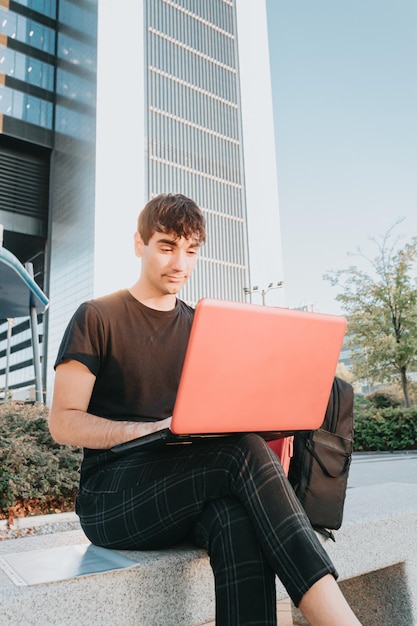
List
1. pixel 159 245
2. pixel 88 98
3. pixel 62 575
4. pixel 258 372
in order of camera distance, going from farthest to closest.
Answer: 1. pixel 88 98
2. pixel 159 245
3. pixel 258 372
4. pixel 62 575

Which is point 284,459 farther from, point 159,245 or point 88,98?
point 88,98

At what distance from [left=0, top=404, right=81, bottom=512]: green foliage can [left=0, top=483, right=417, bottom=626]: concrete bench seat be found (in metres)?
2.56

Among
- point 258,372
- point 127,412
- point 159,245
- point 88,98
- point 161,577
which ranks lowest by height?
point 161,577

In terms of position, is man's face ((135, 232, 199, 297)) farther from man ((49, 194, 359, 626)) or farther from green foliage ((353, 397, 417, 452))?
green foliage ((353, 397, 417, 452))

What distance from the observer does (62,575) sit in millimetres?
1176

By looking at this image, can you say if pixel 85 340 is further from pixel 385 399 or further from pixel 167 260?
pixel 385 399

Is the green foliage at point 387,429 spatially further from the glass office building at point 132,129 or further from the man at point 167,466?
the glass office building at point 132,129

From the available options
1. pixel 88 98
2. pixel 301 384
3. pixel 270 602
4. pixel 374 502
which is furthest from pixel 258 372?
pixel 88 98

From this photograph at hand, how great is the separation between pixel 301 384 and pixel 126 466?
57 cm

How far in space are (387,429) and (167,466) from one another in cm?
1286

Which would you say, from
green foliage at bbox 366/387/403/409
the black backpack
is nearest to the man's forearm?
the black backpack

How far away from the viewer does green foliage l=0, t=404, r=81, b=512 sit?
406cm

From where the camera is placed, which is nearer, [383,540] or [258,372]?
[258,372]

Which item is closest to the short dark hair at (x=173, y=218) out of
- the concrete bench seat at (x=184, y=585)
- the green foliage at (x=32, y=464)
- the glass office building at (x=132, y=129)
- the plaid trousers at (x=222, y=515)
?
the plaid trousers at (x=222, y=515)
